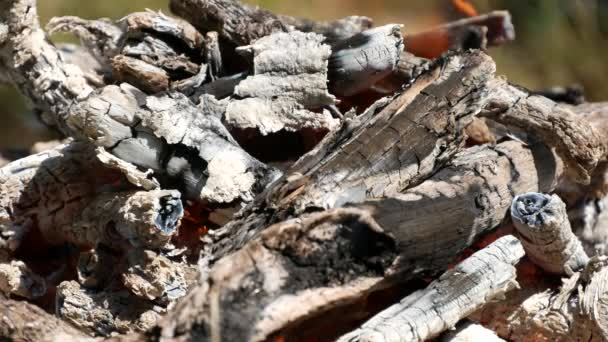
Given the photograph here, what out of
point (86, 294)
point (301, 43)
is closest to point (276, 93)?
point (301, 43)

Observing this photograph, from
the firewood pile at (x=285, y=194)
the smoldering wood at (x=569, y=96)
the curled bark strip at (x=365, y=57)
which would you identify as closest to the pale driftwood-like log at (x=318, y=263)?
the firewood pile at (x=285, y=194)

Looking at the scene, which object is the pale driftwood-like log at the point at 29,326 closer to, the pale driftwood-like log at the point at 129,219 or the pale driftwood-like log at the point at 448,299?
the pale driftwood-like log at the point at 129,219

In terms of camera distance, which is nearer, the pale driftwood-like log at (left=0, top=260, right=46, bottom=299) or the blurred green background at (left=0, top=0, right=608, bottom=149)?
the pale driftwood-like log at (left=0, top=260, right=46, bottom=299)

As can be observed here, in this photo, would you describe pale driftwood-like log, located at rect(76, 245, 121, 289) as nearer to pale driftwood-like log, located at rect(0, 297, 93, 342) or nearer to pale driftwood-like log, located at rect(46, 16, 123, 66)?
pale driftwood-like log, located at rect(0, 297, 93, 342)

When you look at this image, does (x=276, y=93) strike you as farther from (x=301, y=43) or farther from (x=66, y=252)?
(x=66, y=252)

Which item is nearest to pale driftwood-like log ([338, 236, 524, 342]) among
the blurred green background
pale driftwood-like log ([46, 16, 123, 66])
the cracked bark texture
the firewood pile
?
the firewood pile

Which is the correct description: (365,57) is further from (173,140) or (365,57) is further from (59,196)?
(59,196)
